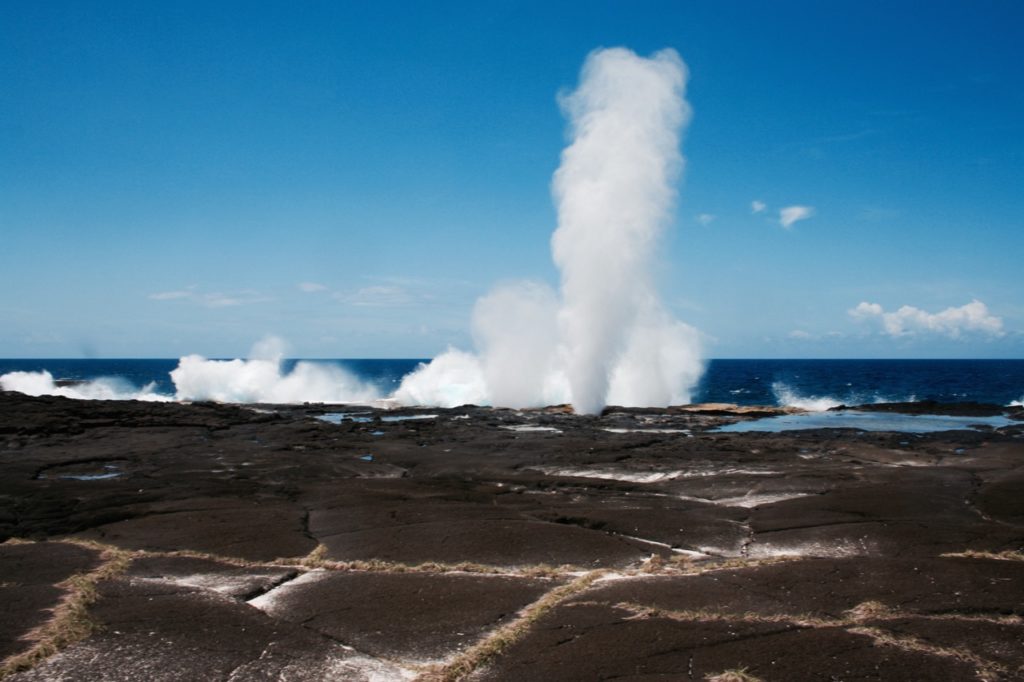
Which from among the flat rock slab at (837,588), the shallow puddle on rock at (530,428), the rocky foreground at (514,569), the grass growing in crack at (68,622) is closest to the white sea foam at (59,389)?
the shallow puddle on rock at (530,428)

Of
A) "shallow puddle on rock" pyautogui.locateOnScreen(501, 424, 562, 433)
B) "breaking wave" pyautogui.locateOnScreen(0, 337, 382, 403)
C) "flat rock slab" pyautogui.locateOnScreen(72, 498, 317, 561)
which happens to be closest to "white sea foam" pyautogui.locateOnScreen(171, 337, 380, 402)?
"breaking wave" pyautogui.locateOnScreen(0, 337, 382, 403)

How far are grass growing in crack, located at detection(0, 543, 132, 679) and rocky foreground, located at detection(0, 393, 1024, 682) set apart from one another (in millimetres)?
36

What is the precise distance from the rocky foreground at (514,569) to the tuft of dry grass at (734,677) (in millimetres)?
26

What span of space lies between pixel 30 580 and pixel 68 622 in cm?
264

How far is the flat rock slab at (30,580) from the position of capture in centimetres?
841

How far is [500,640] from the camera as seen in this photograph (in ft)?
26.6

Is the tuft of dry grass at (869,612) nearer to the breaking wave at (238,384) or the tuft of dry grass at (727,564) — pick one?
the tuft of dry grass at (727,564)

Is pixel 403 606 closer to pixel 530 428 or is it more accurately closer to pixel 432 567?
pixel 432 567

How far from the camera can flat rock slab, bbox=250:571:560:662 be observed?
8.23 metres

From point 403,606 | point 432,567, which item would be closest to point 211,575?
point 432,567

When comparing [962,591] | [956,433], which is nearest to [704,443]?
[956,433]

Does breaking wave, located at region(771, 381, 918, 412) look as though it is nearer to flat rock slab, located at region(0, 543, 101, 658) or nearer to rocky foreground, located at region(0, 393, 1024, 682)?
rocky foreground, located at region(0, 393, 1024, 682)

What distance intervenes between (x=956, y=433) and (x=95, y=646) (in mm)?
35770

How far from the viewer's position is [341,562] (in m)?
11.6
